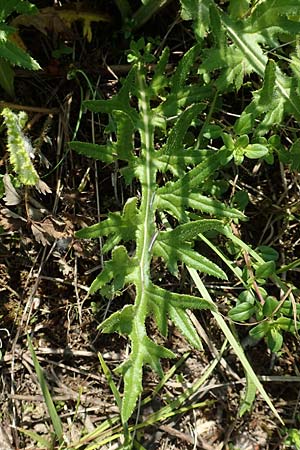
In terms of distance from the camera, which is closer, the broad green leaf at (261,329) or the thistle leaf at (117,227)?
the thistle leaf at (117,227)

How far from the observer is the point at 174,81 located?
7.25 feet

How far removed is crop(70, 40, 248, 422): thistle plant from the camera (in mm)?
1946

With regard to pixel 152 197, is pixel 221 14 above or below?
above

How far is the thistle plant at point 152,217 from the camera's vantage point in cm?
195

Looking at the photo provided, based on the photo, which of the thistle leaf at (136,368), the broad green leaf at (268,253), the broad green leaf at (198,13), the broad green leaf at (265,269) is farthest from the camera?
the broad green leaf at (268,253)

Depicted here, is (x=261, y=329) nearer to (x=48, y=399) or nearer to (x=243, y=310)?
(x=243, y=310)

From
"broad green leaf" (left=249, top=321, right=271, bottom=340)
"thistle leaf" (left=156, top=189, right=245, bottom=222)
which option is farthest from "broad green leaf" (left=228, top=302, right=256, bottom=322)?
"thistle leaf" (left=156, top=189, right=245, bottom=222)

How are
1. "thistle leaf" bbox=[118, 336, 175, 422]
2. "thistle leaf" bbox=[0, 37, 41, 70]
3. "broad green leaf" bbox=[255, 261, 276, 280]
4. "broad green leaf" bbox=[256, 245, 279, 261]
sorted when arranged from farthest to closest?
"broad green leaf" bbox=[256, 245, 279, 261], "broad green leaf" bbox=[255, 261, 276, 280], "thistle leaf" bbox=[0, 37, 41, 70], "thistle leaf" bbox=[118, 336, 175, 422]

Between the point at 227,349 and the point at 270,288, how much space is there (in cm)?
32

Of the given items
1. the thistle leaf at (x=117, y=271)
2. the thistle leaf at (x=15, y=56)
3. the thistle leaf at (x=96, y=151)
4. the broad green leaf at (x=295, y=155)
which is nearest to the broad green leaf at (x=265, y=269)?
the broad green leaf at (x=295, y=155)

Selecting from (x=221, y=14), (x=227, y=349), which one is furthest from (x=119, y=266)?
(x=221, y=14)

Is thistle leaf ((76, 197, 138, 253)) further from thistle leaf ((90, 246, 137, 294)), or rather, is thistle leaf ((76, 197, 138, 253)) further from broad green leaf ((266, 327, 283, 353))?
broad green leaf ((266, 327, 283, 353))

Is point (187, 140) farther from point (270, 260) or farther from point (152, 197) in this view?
point (270, 260)

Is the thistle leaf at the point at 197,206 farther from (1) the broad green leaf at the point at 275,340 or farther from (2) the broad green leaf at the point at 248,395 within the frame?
(2) the broad green leaf at the point at 248,395
